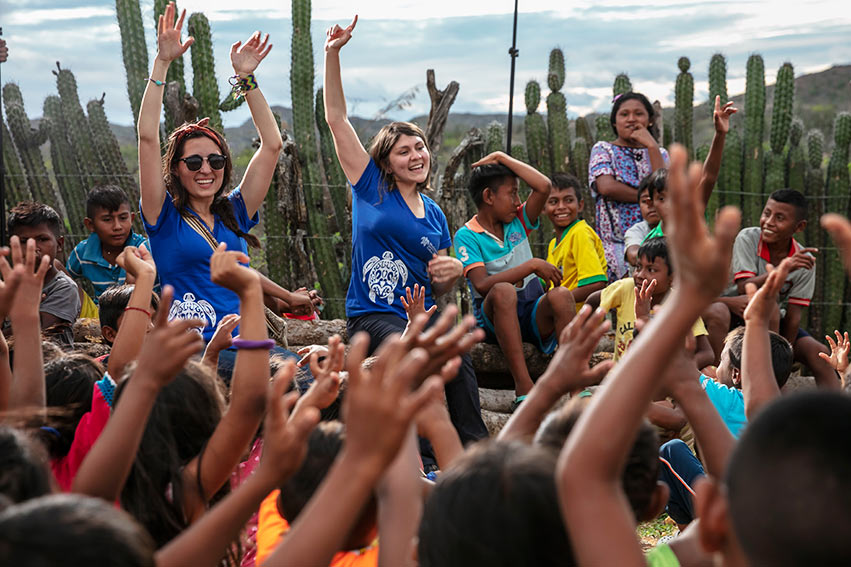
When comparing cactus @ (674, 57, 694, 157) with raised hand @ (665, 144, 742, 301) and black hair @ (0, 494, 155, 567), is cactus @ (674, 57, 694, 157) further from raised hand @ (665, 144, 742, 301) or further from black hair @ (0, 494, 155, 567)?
black hair @ (0, 494, 155, 567)

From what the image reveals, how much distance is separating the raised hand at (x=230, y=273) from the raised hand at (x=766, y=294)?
4.15 feet

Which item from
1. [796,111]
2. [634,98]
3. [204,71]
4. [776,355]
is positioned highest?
[796,111]

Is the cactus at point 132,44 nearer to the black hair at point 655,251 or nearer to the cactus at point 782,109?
the black hair at point 655,251

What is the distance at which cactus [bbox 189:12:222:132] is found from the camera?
7191mm

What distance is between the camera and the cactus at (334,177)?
7816mm

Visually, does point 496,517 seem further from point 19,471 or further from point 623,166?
point 623,166

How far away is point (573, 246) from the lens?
633cm

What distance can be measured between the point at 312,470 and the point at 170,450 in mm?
361

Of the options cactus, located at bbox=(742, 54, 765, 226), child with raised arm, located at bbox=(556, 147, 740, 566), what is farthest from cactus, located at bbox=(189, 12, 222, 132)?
child with raised arm, located at bbox=(556, 147, 740, 566)

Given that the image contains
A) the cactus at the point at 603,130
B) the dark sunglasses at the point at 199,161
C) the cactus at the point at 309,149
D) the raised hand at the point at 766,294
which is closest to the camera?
the raised hand at the point at 766,294

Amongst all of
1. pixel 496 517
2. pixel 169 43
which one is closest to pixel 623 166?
pixel 169 43

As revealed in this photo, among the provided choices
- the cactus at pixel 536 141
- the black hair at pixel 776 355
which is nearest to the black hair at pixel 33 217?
the black hair at pixel 776 355

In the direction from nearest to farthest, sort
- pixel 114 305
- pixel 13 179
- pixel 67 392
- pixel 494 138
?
pixel 67 392 < pixel 114 305 < pixel 13 179 < pixel 494 138

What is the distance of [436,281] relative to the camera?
452cm
